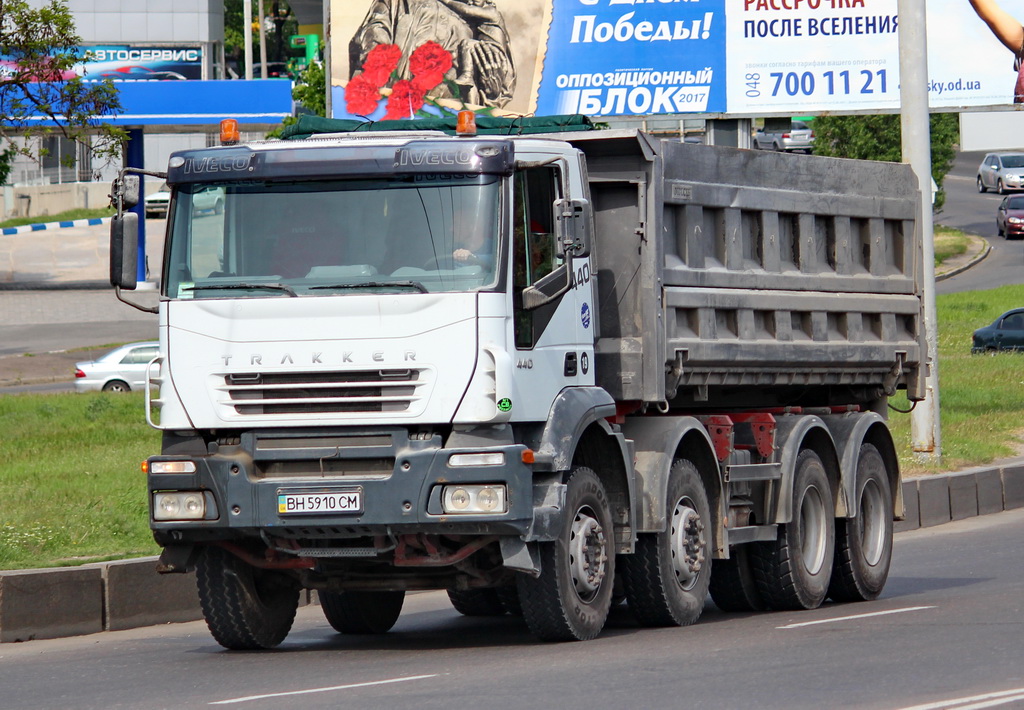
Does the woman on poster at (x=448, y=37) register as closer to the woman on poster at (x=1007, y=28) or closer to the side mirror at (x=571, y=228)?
the woman on poster at (x=1007, y=28)

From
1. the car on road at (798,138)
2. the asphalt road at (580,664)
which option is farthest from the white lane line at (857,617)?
the car on road at (798,138)

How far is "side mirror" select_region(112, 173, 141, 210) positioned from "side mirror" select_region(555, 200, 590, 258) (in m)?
2.28

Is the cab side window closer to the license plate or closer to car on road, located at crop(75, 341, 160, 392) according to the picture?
the license plate

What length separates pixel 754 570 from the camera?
38.8ft

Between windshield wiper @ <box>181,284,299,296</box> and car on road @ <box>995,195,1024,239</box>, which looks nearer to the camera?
windshield wiper @ <box>181,284,299,296</box>

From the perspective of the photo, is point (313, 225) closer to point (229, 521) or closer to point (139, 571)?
point (229, 521)

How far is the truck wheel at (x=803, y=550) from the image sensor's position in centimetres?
1166

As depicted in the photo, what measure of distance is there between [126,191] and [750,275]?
4011 millimetres

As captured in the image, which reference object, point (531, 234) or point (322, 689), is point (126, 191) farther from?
point (322, 689)

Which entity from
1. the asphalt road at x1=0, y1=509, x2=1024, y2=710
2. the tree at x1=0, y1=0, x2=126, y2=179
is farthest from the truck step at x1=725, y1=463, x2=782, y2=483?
the tree at x1=0, y1=0, x2=126, y2=179

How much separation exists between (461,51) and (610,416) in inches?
651

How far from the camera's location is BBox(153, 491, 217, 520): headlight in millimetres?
9164

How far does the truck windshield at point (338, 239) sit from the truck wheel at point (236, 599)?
1.58 metres

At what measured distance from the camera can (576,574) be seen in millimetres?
9516
